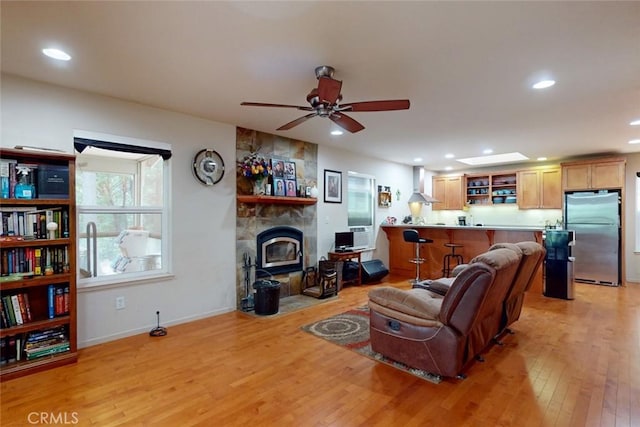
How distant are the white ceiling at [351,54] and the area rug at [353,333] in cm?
257

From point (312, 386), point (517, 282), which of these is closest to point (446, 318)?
point (312, 386)

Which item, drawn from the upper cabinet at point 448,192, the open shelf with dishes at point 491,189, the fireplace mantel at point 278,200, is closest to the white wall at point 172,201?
the fireplace mantel at point 278,200

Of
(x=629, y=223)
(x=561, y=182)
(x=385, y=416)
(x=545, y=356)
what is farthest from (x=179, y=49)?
(x=629, y=223)

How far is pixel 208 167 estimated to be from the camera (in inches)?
166

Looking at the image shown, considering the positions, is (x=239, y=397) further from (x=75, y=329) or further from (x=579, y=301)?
(x=579, y=301)

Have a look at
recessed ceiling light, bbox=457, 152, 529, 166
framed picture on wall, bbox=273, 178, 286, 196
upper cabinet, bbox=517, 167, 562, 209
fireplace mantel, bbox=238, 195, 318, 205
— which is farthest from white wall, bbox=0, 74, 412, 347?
upper cabinet, bbox=517, 167, 562, 209

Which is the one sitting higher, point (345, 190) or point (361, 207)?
point (345, 190)

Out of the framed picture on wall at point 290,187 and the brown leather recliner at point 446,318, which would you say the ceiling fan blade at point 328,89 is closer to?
the brown leather recliner at point 446,318

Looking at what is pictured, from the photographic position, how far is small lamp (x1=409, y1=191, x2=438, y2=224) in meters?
7.57

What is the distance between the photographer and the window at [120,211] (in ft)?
11.1

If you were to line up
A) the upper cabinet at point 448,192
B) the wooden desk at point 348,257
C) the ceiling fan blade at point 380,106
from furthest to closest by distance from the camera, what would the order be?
the upper cabinet at point 448,192 → the wooden desk at point 348,257 → the ceiling fan blade at point 380,106

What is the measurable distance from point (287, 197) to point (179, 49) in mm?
2734

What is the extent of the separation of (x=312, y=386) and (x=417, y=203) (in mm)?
6479

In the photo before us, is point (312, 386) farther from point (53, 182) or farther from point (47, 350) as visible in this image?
point (53, 182)
